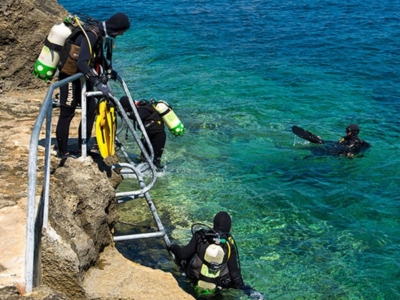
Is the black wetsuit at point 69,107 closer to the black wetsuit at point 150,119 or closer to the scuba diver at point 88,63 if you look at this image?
the scuba diver at point 88,63

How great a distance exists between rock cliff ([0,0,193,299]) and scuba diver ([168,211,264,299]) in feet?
2.31

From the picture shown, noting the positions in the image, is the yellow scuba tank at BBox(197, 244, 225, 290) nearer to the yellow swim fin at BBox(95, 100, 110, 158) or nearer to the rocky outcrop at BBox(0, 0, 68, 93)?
the yellow swim fin at BBox(95, 100, 110, 158)

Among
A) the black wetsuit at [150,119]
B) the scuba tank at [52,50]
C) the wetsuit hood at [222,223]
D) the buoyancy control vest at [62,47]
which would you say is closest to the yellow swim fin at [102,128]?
the buoyancy control vest at [62,47]

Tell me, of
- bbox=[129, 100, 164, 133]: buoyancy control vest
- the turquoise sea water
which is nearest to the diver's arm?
the turquoise sea water

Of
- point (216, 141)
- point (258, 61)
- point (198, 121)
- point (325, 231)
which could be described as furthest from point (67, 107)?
point (258, 61)

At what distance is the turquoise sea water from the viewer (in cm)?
780

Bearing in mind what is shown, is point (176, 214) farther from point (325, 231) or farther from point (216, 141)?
point (216, 141)

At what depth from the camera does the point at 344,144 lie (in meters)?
11.5

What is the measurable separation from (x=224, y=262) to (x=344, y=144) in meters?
5.96

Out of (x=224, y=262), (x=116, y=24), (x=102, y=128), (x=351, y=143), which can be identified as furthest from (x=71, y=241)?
(x=351, y=143)

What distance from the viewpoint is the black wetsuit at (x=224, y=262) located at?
21.0ft

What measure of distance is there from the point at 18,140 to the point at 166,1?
2151 centimetres

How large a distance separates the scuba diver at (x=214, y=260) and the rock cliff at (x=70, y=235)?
0.71 metres

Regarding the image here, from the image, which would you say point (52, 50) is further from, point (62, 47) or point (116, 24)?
point (116, 24)
